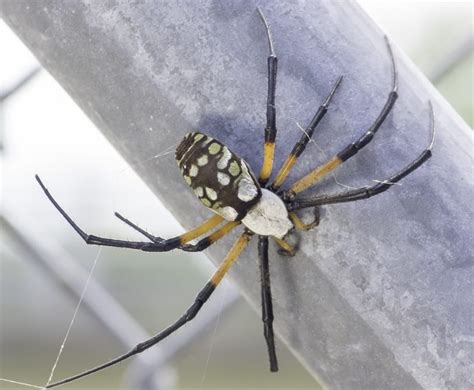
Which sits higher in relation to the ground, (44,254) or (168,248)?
(44,254)

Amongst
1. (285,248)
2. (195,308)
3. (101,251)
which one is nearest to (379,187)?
(285,248)

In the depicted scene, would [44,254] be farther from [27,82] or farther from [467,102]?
[467,102]

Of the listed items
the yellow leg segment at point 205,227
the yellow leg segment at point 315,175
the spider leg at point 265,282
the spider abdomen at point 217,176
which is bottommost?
the spider leg at point 265,282

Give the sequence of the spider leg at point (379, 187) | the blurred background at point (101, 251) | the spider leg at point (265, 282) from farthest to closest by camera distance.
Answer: the blurred background at point (101, 251) < the spider leg at point (265, 282) < the spider leg at point (379, 187)

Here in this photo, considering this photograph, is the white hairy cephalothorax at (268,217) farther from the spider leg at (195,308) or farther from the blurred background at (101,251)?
the blurred background at (101,251)

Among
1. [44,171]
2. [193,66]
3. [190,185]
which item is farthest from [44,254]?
[193,66]

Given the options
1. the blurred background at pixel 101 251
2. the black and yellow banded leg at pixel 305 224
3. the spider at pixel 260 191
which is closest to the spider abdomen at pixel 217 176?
the spider at pixel 260 191

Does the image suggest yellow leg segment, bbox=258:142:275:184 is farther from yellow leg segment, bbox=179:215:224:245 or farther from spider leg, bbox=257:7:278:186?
yellow leg segment, bbox=179:215:224:245
